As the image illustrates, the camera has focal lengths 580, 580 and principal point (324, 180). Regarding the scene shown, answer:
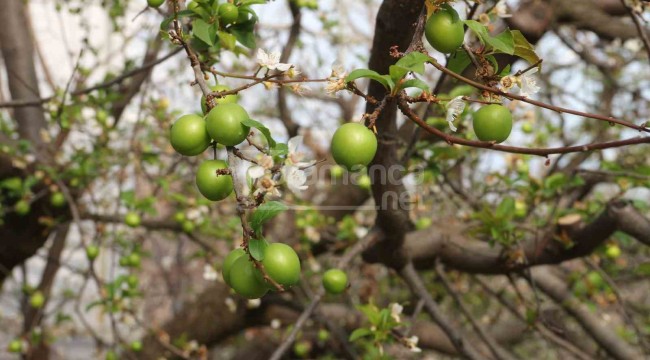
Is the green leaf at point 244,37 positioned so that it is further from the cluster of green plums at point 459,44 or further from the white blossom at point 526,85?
the white blossom at point 526,85

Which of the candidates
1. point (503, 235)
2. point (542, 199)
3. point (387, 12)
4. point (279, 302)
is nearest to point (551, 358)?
point (279, 302)

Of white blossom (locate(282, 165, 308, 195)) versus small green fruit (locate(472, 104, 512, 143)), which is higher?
small green fruit (locate(472, 104, 512, 143))

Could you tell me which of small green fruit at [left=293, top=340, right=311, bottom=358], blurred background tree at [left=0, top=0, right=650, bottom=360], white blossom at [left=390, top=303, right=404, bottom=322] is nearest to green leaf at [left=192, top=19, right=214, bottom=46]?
blurred background tree at [left=0, top=0, right=650, bottom=360]

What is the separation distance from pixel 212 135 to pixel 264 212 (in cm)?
14

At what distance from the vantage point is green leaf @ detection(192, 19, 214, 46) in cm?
114

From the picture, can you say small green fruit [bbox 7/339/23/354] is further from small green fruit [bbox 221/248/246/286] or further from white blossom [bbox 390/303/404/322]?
small green fruit [bbox 221/248/246/286]

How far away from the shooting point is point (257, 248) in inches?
33.1

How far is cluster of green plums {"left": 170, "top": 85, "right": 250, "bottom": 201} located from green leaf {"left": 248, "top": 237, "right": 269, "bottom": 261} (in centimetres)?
12

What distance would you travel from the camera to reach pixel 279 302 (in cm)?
375

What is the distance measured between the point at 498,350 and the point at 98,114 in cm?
210

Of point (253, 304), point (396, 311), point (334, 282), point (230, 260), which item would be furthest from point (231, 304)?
point (230, 260)

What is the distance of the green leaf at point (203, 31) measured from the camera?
3.73ft

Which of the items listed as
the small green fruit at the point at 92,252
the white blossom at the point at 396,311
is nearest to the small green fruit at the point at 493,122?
the white blossom at the point at 396,311

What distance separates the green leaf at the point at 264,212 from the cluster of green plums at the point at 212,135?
0.28 feet
